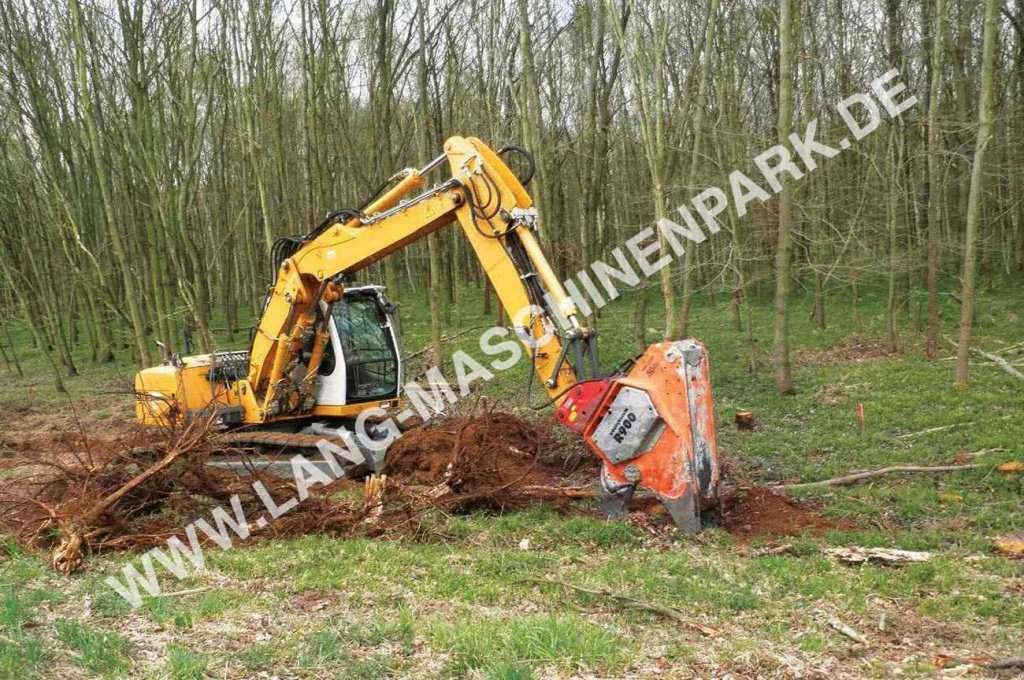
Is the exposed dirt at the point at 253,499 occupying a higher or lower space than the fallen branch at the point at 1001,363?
higher

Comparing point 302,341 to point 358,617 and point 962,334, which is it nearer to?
point 358,617

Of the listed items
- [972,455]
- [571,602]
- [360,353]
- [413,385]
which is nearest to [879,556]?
[571,602]

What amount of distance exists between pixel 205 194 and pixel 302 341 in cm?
2397

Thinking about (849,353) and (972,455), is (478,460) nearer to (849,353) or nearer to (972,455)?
(972,455)

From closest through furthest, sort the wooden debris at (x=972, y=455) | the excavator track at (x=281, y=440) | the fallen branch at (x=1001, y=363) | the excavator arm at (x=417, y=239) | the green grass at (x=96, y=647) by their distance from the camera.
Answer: the green grass at (x=96, y=647), the excavator arm at (x=417, y=239), the wooden debris at (x=972, y=455), the excavator track at (x=281, y=440), the fallen branch at (x=1001, y=363)

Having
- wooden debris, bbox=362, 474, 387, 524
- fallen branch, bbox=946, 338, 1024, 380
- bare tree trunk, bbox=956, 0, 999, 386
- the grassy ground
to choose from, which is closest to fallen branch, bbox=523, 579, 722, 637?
the grassy ground

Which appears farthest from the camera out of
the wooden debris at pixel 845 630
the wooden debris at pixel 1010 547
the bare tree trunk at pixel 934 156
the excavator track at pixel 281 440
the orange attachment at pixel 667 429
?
the bare tree trunk at pixel 934 156

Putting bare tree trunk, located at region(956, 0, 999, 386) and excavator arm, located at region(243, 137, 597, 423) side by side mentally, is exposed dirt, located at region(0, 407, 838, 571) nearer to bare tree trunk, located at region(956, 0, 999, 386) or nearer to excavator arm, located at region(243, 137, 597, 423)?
excavator arm, located at region(243, 137, 597, 423)

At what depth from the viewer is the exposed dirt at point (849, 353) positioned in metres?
15.4

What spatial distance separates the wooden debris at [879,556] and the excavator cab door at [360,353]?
6295 millimetres

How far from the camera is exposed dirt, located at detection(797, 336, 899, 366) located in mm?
15422

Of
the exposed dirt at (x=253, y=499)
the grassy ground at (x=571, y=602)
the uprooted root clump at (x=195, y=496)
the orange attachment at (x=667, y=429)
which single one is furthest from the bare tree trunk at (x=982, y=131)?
the uprooted root clump at (x=195, y=496)

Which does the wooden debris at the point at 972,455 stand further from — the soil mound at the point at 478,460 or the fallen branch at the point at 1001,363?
the soil mound at the point at 478,460

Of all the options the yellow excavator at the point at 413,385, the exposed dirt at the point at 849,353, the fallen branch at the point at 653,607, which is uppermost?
the yellow excavator at the point at 413,385
